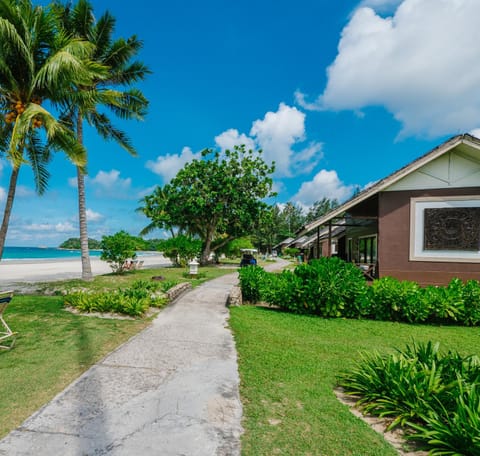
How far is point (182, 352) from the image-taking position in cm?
520

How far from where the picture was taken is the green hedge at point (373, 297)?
7.31m

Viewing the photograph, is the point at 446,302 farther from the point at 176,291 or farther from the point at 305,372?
the point at 176,291

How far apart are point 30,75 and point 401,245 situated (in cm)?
1398

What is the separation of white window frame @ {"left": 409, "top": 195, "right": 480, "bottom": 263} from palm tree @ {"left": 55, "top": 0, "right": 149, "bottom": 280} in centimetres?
1281

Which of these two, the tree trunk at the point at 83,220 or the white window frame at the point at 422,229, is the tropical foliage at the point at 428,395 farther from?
the tree trunk at the point at 83,220

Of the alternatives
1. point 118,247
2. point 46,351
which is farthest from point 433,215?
point 118,247

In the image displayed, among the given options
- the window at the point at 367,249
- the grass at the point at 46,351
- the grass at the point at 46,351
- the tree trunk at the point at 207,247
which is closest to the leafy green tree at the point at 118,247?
the grass at the point at 46,351

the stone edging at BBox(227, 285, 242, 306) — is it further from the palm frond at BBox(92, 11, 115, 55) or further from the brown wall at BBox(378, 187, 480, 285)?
the palm frond at BBox(92, 11, 115, 55)

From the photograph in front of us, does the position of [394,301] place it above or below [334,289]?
below

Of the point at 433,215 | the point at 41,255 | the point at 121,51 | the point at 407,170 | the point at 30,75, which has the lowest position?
the point at 41,255

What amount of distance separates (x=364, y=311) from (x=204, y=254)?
23.3 metres

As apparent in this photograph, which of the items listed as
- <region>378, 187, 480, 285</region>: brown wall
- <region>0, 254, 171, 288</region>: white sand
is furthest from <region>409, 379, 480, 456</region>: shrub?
<region>0, 254, 171, 288</region>: white sand

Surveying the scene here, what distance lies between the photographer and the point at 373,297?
7.74 m

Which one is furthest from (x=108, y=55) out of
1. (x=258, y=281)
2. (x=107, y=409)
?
(x=107, y=409)
